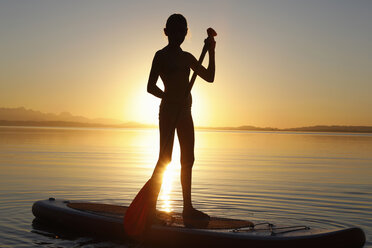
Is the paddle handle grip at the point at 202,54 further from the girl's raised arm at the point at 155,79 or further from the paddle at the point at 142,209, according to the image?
the girl's raised arm at the point at 155,79

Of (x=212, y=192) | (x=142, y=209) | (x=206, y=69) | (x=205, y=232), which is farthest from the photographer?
(x=212, y=192)

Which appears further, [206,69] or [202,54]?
[206,69]

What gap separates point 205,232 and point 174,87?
2031 millimetres

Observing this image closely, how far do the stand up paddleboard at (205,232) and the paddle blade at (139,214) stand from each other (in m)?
0.17

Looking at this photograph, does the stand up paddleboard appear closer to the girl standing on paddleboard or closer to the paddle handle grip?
the girl standing on paddleboard

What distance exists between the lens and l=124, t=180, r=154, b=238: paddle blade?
6.36 meters

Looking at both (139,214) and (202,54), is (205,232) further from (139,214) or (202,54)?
(202,54)

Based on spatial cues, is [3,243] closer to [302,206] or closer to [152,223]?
[152,223]

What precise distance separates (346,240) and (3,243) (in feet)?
14.8

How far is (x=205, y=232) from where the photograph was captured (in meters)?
6.02

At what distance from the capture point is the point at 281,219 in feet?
26.9

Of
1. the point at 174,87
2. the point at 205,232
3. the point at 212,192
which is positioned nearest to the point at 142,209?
the point at 205,232

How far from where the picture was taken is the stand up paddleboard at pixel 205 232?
5.65 metres

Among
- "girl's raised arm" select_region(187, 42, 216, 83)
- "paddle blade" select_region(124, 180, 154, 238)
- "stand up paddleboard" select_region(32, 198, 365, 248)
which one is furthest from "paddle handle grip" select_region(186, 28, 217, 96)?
"stand up paddleboard" select_region(32, 198, 365, 248)
